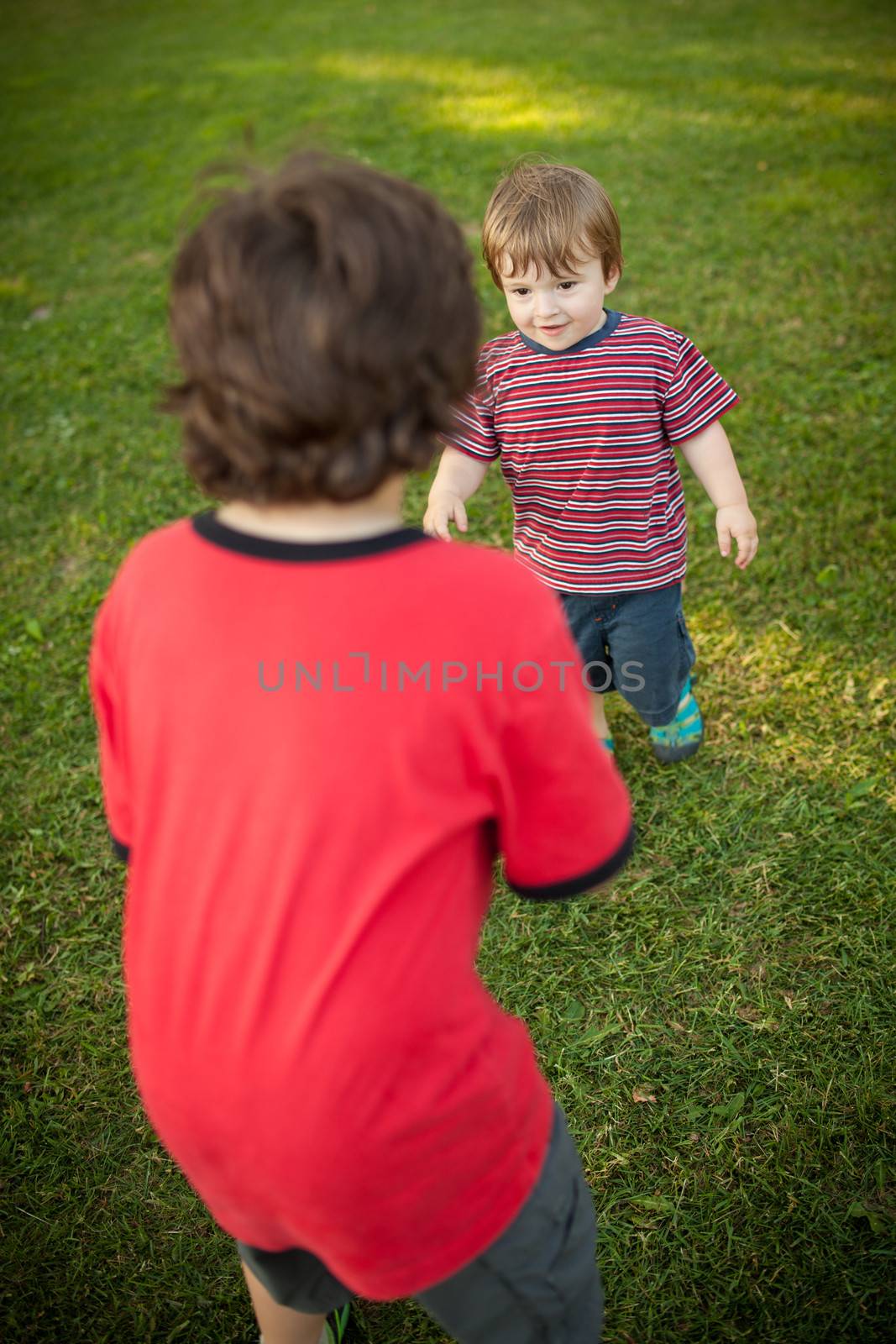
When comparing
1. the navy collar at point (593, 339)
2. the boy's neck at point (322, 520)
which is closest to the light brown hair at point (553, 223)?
the navy collar at point (593, 339)

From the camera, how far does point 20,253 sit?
6.66m

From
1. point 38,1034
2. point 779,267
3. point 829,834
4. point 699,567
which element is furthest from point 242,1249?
point 779,267

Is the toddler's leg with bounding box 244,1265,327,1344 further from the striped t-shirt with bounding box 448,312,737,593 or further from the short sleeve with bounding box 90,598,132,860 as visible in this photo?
the striped t-shirt with bounding box 448,312,737,593

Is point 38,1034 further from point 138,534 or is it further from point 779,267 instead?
point 779,267

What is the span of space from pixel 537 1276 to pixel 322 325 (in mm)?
1116

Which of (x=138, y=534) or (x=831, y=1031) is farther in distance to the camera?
(x=138, y=534)

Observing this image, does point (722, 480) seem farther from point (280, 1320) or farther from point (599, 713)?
point (280, 1320)

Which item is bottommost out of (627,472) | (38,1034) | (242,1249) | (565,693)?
(38,1034)

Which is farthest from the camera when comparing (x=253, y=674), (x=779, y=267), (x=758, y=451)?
(x=779, y=267)

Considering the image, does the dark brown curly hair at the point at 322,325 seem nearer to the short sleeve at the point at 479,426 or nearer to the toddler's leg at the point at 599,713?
the short sleeve at the point at 479,426

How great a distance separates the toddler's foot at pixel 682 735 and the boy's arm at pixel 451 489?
94cm

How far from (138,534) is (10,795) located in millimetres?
1396

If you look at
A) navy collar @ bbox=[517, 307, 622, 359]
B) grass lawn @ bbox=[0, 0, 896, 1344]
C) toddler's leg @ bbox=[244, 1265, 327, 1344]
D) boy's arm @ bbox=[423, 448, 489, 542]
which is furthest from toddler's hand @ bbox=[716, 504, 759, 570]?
toddler's leg @ bbox=[244, 1265, 327, 1344]

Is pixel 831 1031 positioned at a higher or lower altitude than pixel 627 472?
lower
